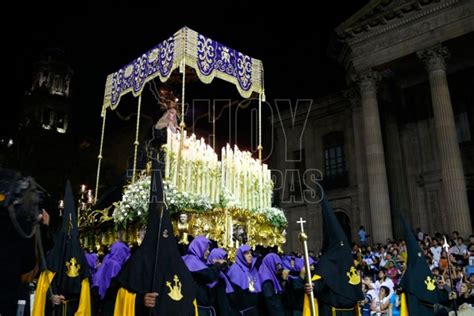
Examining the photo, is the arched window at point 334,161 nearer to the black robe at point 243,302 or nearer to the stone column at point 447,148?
the stone column at point 447,148

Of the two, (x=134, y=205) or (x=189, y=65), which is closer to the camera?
(x=134, y=205)

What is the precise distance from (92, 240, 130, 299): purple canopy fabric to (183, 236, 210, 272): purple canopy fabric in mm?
939

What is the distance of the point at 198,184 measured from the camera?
9.98 meters

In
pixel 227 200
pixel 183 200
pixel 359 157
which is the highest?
pixel 359 157

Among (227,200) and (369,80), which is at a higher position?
(369,80)

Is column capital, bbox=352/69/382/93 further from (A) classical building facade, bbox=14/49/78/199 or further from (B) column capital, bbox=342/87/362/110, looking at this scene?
(A) classical building facade, bbox=14/49/78/199

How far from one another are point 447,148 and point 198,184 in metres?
13.5

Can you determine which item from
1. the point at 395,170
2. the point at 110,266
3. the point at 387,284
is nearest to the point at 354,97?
the point at 395,170

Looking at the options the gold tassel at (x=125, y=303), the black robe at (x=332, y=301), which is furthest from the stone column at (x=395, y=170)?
the gold tassel at (x=125, y=303)

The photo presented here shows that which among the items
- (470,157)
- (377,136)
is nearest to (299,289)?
(377,136)

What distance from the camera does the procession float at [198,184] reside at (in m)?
9.33

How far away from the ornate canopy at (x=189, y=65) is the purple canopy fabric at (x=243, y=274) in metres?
5.29

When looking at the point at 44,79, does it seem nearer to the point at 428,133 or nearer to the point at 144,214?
the point at 428,133

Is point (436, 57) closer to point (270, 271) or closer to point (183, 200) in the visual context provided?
point (183, 200)
